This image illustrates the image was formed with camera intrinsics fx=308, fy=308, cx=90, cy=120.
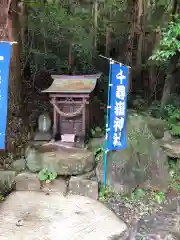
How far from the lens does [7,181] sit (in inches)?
250

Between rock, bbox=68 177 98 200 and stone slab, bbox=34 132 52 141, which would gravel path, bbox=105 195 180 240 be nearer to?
rock, bbox=68 177 98 200

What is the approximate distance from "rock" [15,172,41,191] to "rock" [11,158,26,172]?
0.33 metres

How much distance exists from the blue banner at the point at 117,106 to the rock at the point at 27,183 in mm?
1659

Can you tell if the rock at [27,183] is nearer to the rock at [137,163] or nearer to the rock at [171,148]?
the rock at [137,163]

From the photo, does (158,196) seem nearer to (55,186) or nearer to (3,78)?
(55,186)

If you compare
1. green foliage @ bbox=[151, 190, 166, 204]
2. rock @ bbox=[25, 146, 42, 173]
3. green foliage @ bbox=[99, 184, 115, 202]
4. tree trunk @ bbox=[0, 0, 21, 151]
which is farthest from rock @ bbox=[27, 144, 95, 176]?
green foliage @ bbox=[151, 190, 166, 204]

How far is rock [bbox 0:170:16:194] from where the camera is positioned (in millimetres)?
Result: 6285

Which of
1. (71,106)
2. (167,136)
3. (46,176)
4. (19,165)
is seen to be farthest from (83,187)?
(167,136)

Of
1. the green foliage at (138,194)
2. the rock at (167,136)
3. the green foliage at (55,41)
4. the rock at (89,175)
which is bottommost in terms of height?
the green foliage at (138,194)

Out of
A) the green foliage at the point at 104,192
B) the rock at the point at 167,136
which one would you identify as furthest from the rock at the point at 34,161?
the rock at the point at 167,136

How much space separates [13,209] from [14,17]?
4500 millimetres

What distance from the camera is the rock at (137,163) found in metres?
6.33

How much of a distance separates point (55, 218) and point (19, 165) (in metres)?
1.78

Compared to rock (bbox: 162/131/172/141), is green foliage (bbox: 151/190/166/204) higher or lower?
lower
